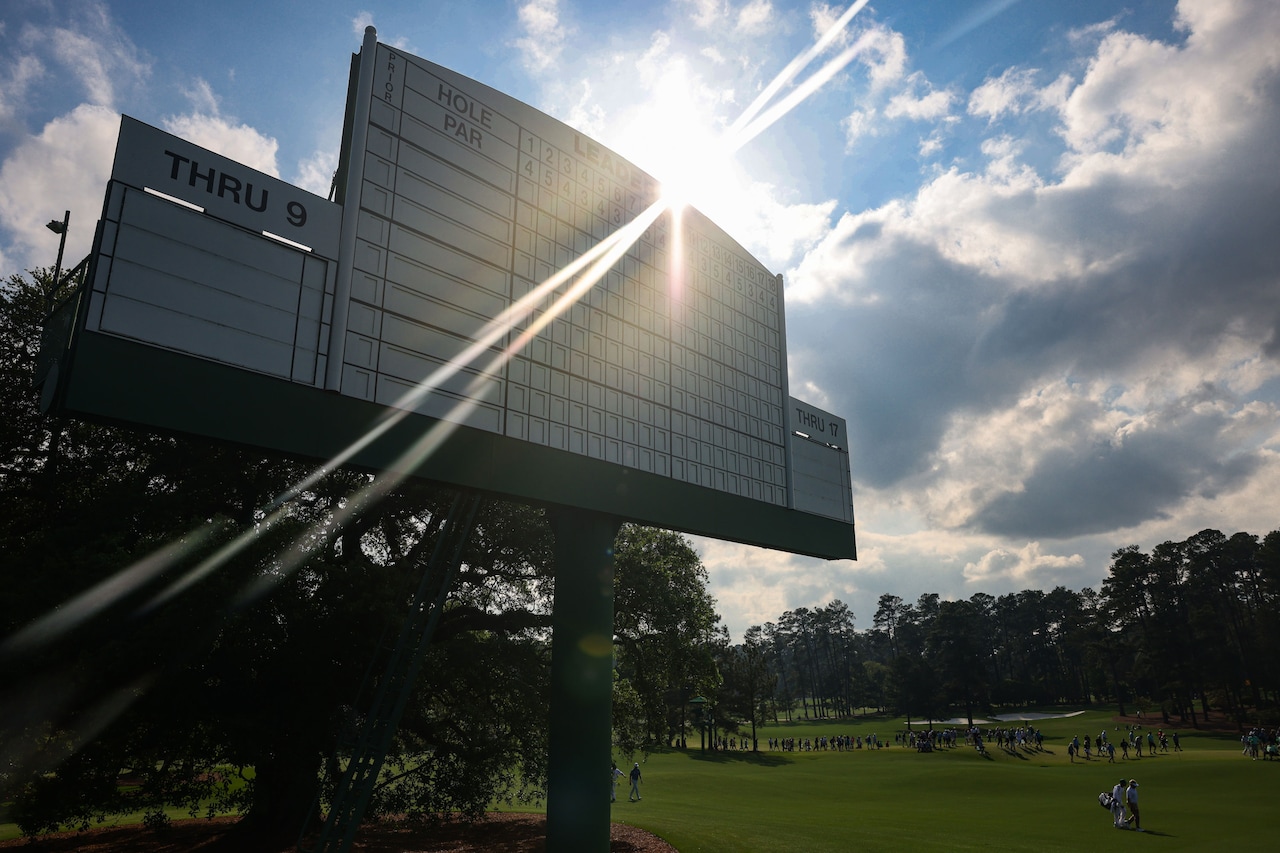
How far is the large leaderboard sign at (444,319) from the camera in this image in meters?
8.83

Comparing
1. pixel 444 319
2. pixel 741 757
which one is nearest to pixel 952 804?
pixel 444 319

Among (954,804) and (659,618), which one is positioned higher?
(659,618)

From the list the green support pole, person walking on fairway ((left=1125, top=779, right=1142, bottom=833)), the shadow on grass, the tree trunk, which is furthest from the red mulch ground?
the shadow on grass

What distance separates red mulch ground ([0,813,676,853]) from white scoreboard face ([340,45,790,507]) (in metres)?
9.75

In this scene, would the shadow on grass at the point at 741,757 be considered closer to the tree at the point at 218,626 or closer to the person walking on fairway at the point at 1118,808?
the person walking on fairway at the point at 1118,808

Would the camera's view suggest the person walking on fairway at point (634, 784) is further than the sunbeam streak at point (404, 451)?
Yes

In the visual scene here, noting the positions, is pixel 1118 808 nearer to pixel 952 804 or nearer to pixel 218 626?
pixel 952 804

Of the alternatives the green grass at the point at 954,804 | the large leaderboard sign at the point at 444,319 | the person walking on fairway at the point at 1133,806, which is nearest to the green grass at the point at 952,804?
the green grass at the point at 954,804

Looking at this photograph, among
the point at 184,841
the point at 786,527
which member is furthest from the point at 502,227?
the point at 184,841

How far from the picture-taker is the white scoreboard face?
10805 millimetres

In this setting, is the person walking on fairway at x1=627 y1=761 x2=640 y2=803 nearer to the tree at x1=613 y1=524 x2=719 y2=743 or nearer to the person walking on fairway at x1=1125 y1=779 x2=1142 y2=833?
the tree at x1=613 y1=524 x2=719 y2=743

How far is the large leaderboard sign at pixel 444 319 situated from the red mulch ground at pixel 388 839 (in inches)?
377

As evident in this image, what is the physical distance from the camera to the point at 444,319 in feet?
36.6

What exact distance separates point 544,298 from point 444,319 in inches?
78.9
